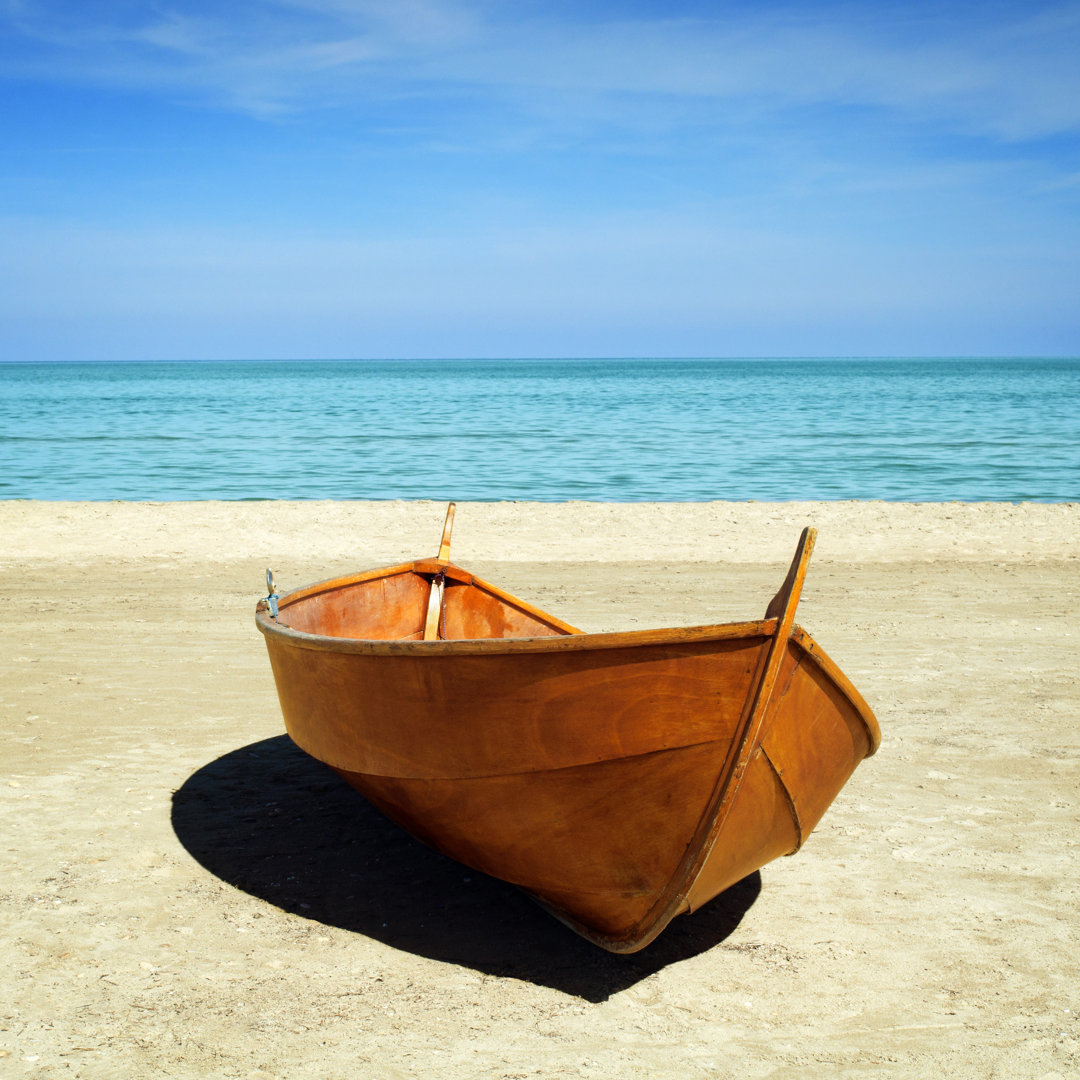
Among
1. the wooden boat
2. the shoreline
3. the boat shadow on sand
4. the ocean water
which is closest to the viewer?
the wooden boat

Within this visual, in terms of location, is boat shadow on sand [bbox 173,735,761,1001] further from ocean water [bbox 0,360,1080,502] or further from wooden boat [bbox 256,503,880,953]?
ocean water [bbox 0,360,1080,502]

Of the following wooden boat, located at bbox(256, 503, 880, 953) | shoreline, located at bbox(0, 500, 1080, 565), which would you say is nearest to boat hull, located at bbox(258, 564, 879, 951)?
wooden boat, located at bbox(256, 503, 880, 953)

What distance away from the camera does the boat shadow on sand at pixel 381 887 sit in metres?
3.51

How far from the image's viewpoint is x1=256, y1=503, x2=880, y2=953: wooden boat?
291cm

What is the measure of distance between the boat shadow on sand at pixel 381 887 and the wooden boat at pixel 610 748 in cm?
17

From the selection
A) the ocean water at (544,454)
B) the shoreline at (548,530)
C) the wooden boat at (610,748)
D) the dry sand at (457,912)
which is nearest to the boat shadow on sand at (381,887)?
the dry sand at (457,912)

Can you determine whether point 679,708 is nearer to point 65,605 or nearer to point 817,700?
point 817,700

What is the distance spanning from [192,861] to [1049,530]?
38.8 feet

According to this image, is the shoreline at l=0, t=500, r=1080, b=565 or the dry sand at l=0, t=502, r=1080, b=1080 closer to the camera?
the dry sand at l=0, t=502, r=1080, b=1080

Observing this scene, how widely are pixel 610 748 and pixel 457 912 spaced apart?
4.08ft

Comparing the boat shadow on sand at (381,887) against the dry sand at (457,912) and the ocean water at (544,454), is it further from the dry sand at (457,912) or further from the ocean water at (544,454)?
the ocean water at (544,454)

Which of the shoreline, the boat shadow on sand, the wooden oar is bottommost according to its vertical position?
the boat shadow on sand

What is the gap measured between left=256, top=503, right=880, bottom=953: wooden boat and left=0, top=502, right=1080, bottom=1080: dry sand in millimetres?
367

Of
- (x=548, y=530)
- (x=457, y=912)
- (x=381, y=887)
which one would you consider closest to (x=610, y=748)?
(x=457, y=912)
